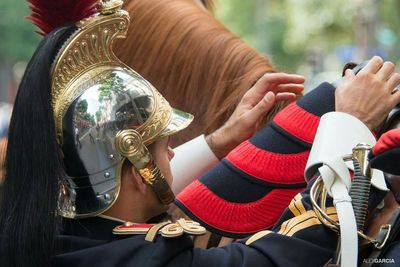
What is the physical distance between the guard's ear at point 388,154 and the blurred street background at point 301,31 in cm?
1691

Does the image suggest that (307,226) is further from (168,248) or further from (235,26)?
(235,26)

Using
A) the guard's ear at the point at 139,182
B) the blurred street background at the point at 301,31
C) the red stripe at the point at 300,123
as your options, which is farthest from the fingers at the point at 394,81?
the blurred street background at the point at 301,31

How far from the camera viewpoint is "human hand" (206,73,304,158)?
3.00 meters

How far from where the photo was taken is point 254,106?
121 inches

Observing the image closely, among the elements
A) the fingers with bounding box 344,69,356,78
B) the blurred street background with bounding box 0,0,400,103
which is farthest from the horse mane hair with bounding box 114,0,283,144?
the blurred street background with bounding box 0,0,400,103

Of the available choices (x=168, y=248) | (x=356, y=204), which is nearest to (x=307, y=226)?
(x=356, y=204)

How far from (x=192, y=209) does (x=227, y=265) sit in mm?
413

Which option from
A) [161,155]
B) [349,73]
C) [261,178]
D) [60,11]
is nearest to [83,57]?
[60,11]

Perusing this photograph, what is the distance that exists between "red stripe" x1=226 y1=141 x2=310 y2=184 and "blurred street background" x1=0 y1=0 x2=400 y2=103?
53.9 ft

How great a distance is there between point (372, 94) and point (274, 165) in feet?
1.20

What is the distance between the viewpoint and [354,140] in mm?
2258

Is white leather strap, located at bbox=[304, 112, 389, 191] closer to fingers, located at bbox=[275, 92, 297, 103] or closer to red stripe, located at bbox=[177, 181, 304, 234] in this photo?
red stripe, located at bbox=[177, 181, 304, 234]

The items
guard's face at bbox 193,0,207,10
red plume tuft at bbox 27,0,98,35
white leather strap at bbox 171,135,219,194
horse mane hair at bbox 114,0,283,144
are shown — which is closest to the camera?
red plume tuft at bbox 27,0,98,35

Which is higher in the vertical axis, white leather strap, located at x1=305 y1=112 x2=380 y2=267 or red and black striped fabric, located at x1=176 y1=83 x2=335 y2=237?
white leather strap, located at x1=305 y1=112 x2=380 y2=267
